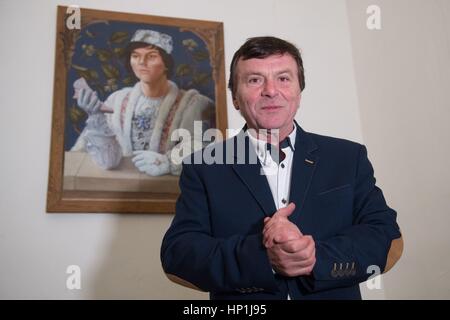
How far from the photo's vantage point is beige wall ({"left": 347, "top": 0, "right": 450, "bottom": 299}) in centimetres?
153

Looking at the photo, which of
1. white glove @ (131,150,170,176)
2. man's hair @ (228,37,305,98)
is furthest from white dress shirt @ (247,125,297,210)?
white glove @ (131,150,170,176)

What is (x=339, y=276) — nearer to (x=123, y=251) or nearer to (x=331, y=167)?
(x=331, y=167)

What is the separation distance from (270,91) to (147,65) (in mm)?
953

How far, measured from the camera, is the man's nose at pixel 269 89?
43.9 inches

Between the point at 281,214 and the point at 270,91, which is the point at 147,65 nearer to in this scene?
the point at 270,91

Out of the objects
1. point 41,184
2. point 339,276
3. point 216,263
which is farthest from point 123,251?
point 339,276

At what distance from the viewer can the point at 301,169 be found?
1042 mm

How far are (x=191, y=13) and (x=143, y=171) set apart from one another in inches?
33.4

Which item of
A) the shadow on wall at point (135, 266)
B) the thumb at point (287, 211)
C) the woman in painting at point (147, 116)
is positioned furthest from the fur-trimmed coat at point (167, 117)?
the thumb at point (287, 211)

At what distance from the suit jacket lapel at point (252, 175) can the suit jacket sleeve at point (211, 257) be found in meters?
0.11

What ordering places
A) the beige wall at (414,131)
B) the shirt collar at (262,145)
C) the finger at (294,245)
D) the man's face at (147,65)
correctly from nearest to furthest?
1. the finger at (294,245)
2. the shirt collar at (262,145)
3. the beige wall at (414,131)
4. the man's face at (147,65)

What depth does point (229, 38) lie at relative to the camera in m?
2.08

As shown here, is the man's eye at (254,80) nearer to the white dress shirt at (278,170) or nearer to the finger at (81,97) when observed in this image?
the white dress shirt at (278,170)

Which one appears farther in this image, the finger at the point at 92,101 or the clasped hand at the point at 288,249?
the finger at the point at 92,101
